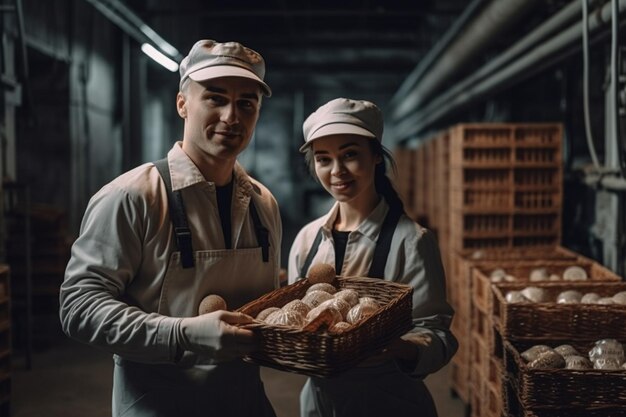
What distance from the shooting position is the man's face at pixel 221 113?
6.17 ft

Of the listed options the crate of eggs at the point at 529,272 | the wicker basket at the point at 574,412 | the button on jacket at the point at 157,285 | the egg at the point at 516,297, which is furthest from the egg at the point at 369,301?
the crate of eggs at the point at 529,272

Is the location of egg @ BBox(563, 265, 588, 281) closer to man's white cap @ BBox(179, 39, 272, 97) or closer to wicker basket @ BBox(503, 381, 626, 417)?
wicker basket @ BBox(503, 381, 626, 417)

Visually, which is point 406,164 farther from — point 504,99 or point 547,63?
point 547,63

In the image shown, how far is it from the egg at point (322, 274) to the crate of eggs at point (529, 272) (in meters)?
1.77

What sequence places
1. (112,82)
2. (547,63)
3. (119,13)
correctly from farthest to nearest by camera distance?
(112,82), (119,13), (547,63)

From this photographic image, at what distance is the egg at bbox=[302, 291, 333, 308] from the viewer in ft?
6.43

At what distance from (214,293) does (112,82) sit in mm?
8512

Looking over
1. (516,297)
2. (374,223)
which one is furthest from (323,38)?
(374,223)

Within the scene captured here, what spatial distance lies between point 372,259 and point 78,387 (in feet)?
10.7

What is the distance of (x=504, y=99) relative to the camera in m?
8.30

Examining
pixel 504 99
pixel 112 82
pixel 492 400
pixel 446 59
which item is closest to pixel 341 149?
pixel 492 400

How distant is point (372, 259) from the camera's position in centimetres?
225

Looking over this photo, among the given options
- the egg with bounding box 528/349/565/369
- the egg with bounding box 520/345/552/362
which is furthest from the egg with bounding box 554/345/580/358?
the egg with bounding box 528/349/565/369

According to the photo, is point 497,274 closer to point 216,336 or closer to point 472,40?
point 472,40
